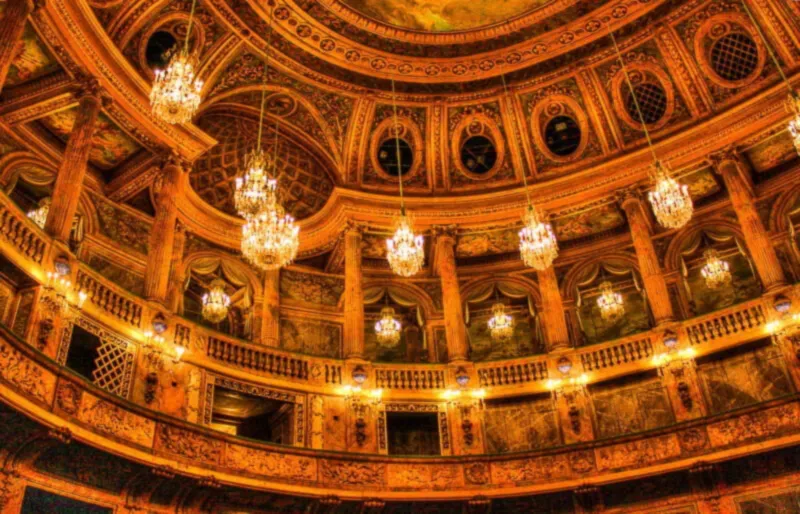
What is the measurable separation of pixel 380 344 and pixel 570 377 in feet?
19.0

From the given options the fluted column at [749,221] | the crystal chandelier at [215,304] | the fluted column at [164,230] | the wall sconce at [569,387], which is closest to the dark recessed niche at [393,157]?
the crystal chandelier at [215,304]

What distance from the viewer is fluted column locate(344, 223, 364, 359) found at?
15.7m

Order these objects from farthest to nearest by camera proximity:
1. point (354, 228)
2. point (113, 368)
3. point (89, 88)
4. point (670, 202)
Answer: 1. point (354, 228)
2. point (89, 88)
3. point (670, 202)
4. point (113, 368)

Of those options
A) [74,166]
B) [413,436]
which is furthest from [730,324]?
[74,166]

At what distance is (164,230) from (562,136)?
1004 cm

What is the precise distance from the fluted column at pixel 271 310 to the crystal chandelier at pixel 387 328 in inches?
106

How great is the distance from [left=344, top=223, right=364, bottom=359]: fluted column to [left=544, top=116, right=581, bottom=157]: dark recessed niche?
5.37 m

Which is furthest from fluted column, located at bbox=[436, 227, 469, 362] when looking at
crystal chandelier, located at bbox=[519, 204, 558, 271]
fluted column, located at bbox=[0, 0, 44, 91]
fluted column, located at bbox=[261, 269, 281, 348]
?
fluted column, located at bbox=[0, 0, 44, 91]

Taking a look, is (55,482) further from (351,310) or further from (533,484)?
(533,484)

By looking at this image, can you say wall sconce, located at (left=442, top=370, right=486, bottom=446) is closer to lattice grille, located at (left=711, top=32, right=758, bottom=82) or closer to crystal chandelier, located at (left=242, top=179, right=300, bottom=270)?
crystal chandelier, located at (left=242, top=179, right=300, bottom=270)

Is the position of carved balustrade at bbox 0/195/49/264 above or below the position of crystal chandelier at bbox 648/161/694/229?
below

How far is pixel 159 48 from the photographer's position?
15492 millimetres

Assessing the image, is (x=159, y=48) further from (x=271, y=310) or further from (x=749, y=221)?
(x=749, y=221)

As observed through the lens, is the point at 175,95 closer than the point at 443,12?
Yes
